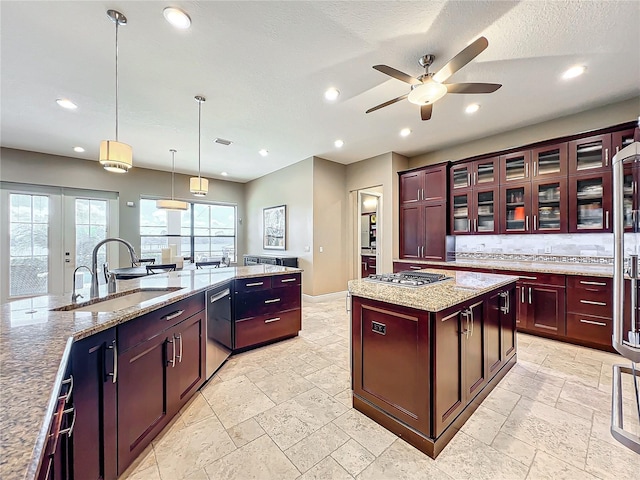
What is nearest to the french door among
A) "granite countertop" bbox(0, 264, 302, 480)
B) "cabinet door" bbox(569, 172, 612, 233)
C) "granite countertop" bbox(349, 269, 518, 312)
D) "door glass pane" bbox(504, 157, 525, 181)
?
"granite countertop" bbox(0, 264, 302, 480)

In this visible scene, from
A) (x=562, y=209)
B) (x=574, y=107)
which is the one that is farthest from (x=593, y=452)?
(x=574, y=107)

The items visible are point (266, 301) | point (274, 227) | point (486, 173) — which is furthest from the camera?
point (274, 227)

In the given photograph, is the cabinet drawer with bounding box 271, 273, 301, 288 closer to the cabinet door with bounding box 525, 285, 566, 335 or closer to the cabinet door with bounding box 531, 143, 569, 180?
the cabinet door with bounding box 525, 285, 566, 335

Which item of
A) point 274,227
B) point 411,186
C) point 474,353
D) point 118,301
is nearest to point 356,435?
point 474,353

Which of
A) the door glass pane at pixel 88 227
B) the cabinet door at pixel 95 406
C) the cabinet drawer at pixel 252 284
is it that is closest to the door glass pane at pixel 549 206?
the cabinet drawer at pixel 252 284

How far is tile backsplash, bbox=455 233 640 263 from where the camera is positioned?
3.50 metres

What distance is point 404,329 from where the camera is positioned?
5.65 feet

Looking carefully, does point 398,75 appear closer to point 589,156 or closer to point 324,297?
point 589,156

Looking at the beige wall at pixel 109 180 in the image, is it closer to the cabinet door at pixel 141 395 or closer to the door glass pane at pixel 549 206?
the cabinet door at pixel 141 395

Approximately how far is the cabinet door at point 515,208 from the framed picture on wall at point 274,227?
4.19m

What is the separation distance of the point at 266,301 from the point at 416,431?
198 cm

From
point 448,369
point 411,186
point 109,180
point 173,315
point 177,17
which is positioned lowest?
point 448,369

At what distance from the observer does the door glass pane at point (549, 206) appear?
363 centimetres

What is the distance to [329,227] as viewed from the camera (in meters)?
5.74
